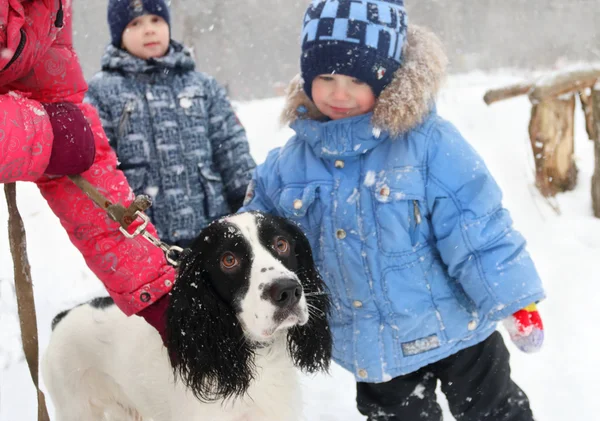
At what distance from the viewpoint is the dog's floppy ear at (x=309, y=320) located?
220 centimetres

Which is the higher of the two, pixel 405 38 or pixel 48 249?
pixel 405 38

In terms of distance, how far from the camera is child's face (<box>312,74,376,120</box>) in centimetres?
239

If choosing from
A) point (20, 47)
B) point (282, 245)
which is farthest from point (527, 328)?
point (20, 47)

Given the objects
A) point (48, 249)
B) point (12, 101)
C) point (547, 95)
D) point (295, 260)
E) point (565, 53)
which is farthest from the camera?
point (565, 53)

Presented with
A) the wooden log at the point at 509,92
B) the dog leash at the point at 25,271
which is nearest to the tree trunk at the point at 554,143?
the wooden log at the point at 509,92

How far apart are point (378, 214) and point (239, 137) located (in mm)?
1654

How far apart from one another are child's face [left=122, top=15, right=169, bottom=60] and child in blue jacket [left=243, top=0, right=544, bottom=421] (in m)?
1.43

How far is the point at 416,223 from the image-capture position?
7.55ft

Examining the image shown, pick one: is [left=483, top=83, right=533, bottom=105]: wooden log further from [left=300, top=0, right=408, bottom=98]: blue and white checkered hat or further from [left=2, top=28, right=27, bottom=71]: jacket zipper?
[left=2, top=28, right=27, bottom=71]: jacket zipper

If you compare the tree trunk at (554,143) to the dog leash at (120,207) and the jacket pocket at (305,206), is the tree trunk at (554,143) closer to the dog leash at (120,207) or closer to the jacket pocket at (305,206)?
the jacket pocket at (305,206)

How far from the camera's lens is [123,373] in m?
2.32

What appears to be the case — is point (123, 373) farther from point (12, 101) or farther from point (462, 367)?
point (462, 367)

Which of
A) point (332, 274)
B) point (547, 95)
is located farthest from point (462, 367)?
point (547, 95)

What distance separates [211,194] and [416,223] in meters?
1.62
